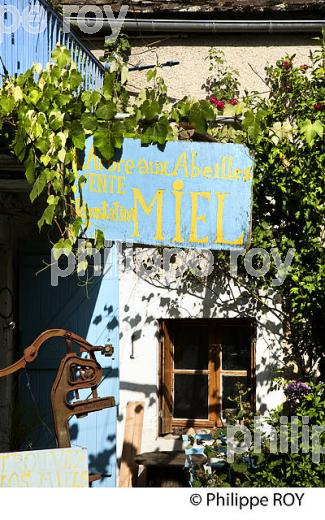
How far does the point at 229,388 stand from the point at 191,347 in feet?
1.69

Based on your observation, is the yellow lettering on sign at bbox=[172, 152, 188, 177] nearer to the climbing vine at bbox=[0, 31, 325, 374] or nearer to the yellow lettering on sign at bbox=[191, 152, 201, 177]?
the yellow lettering on sign at bbox=[191, 152, 201, 177]

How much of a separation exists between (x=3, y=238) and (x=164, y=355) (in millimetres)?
1852

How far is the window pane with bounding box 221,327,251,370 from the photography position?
8.36m

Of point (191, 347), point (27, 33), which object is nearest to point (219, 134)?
point (27, 33)

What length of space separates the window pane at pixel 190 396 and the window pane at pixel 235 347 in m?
0.27

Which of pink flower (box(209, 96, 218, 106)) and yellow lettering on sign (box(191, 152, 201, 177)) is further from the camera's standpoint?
pink flower (box(209, 96, 218, 106))

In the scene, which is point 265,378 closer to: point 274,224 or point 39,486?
point 274,224

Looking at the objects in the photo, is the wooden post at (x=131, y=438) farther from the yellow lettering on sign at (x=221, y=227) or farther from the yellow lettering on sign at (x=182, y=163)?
the yellow lettering on sign at (x=182, y=163)

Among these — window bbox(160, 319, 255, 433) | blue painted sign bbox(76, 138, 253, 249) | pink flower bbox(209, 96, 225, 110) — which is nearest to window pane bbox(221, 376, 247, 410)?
window bbox(160, 319, 255, 433)

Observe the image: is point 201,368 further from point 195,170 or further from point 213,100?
point 195,170

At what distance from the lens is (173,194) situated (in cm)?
530

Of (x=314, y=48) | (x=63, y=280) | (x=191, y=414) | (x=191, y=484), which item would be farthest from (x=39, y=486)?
(x=314, y=48)

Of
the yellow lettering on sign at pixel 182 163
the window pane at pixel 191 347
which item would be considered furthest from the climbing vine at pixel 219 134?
the window pane at pixel 191 347

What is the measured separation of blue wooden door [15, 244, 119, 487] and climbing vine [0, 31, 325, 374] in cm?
50
